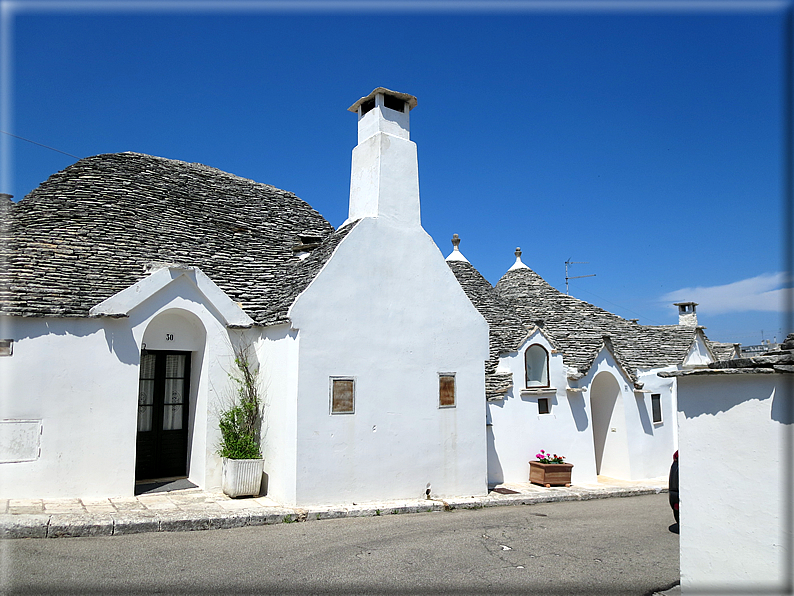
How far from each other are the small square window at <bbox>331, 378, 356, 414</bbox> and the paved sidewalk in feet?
5.44

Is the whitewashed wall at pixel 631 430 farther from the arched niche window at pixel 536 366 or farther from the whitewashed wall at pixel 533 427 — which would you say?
the arched niche window at pixel 536 366

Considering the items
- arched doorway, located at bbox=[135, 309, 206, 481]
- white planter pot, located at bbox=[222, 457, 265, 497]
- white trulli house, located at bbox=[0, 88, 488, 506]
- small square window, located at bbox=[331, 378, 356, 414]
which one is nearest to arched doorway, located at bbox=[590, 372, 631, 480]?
white trulli house, located at bbox=[0, 88, 488, 506]

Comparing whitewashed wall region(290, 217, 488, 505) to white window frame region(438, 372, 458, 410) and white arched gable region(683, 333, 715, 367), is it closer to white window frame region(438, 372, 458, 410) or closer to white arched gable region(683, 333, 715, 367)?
white window frame region(438, 372, 458, 410)

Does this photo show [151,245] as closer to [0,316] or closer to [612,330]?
[0,316]

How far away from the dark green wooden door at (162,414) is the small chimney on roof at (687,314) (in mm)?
17603

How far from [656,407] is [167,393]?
536 inches

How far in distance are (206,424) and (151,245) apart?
13.1 feet

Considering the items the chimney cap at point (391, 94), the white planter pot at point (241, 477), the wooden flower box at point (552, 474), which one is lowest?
the wooden flower box at point (552, 474)

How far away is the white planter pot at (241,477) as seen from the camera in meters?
10.7

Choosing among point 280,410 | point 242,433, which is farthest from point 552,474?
point 242,433

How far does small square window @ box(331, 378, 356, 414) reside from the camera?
35.1 feet

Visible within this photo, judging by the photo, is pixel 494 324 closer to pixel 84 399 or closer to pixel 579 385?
pixel 579 385

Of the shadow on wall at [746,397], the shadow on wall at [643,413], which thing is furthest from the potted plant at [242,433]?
the shadow on wall at [643,413]

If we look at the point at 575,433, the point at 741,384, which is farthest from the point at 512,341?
the point at 741,384
